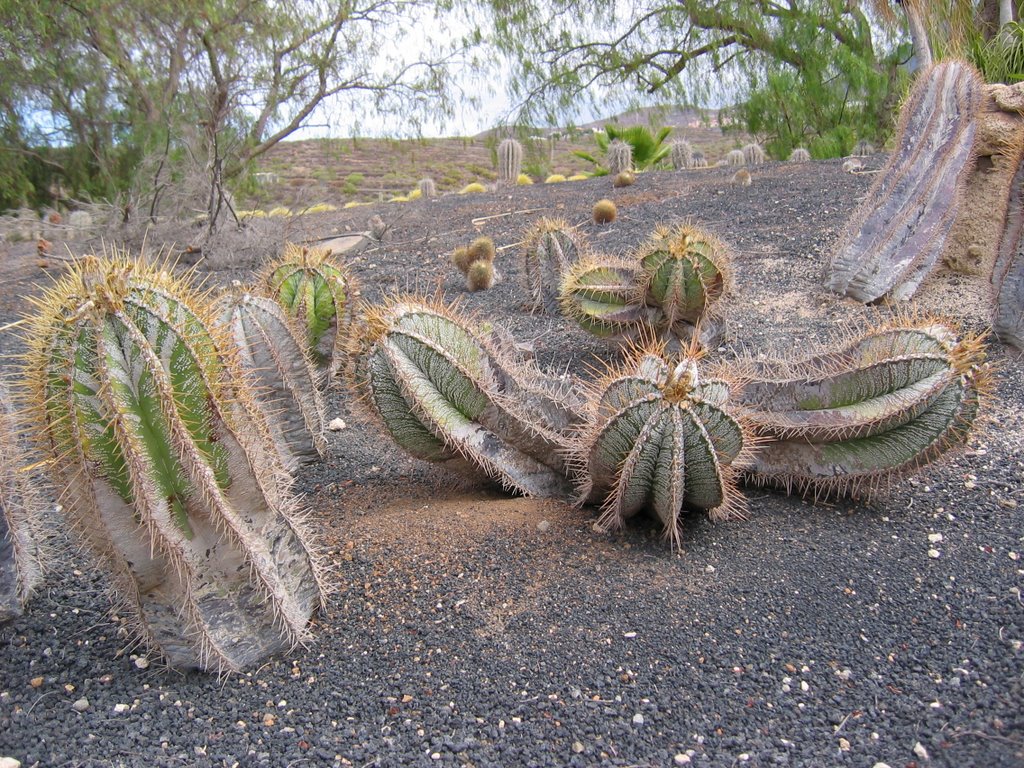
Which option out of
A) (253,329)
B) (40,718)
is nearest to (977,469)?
(253,329)

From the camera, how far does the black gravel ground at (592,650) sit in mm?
1684

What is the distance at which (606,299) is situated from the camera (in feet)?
13.1

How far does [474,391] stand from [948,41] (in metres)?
6.26

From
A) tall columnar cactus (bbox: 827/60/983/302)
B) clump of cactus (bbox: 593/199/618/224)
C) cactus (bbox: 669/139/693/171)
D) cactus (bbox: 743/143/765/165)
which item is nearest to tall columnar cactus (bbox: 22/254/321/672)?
tall columnar cactus (bbox: 827/60/983/302)

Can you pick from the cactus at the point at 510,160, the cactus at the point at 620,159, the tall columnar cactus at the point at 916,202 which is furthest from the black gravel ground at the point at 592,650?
the cactus at the point at 510,160

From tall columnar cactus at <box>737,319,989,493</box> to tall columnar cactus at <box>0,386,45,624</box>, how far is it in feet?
6.93

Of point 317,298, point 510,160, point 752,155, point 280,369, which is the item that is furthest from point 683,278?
point 510,160

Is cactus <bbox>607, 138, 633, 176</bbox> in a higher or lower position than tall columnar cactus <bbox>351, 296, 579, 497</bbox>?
higher

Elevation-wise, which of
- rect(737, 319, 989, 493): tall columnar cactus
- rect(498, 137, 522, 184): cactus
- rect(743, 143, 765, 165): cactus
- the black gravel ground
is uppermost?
rect(498, 137, 522, 184): cactus

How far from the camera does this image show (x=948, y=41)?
6.75m

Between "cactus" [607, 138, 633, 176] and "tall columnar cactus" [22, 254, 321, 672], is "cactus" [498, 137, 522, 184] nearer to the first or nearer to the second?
"cactus" [607, 138, 633, 176]

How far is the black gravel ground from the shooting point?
1.68 m

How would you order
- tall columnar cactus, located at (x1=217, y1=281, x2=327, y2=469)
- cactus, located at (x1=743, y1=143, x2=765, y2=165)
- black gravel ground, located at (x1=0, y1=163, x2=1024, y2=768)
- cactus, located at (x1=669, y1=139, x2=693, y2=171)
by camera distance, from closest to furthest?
black gravel ground, located at (x1=0, y1=163, x2=1024, y2=768)
tall columnar cactus, located at (x1=217, y1=281, x2=327, y2=469)
cactus, located at (x1=743, y1=143, x2=765, y2=165)
cactus, located at (x1=669, y1=139, x2=693, y2=171)

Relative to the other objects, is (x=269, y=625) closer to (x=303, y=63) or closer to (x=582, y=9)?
(x=303, y=63)
